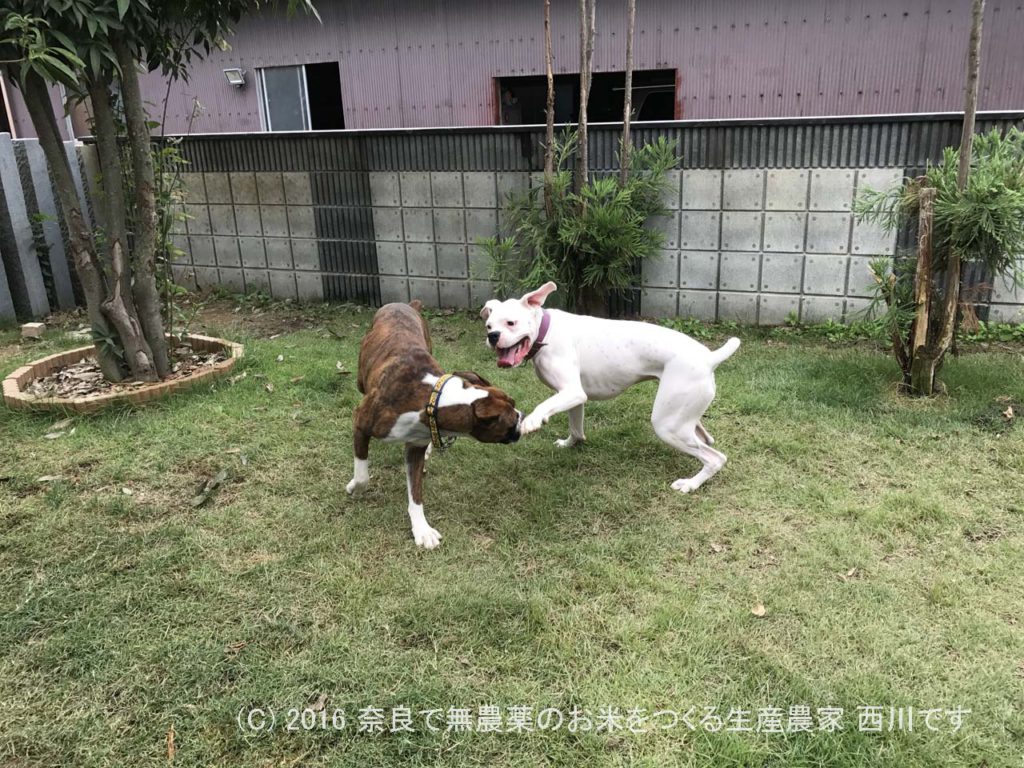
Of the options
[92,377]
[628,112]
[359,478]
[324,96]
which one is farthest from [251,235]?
[359,478]

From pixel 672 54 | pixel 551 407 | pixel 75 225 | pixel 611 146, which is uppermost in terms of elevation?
pixel 672 54

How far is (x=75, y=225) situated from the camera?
15.7ft

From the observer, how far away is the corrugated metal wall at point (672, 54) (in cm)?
726

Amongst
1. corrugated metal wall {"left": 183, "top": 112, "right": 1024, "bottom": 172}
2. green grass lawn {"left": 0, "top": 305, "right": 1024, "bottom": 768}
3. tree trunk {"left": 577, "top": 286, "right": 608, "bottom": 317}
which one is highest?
corrugated metal wall {"left": 183, "top": 112, "right": 1024, "bottom": 172}

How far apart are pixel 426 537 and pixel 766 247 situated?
4.11 m

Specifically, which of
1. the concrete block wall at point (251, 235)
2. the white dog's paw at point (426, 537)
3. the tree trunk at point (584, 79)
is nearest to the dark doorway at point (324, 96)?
the concrete block wall at point (251, 235)

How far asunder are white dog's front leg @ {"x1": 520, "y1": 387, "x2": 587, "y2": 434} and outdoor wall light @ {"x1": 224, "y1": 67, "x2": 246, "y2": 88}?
8707mm

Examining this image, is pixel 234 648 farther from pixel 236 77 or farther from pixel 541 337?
pixel 236 77

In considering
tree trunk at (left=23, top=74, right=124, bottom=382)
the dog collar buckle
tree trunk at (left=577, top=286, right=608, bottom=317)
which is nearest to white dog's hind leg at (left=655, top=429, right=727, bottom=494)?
the dog collar buckle

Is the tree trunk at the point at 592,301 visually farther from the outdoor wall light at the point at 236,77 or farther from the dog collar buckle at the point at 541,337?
the outdoor wall light at the point at 236,77

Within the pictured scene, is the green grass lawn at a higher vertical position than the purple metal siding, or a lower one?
lower

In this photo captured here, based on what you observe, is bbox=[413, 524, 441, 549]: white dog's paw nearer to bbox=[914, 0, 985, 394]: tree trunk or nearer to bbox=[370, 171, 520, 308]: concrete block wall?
bbox=[914, 0, 985, 394]: tree trunk

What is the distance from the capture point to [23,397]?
15.4ft

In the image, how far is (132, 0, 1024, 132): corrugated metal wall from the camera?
7.26 m
